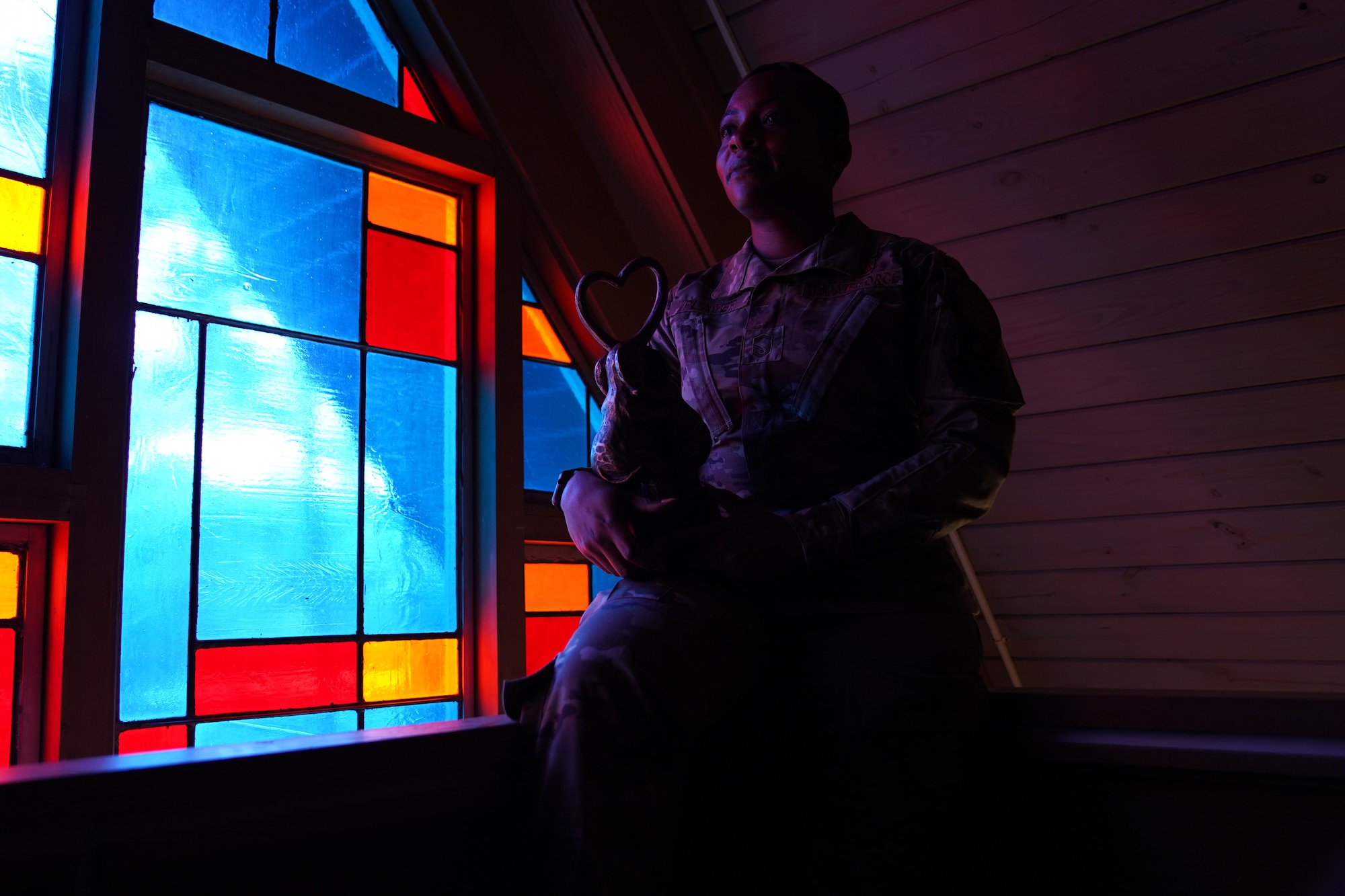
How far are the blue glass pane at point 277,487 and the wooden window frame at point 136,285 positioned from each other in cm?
25

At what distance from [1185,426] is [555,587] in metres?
1.66

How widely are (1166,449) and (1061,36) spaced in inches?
40.2

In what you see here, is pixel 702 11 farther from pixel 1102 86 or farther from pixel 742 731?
pixel 742 731

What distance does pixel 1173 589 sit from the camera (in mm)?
2760

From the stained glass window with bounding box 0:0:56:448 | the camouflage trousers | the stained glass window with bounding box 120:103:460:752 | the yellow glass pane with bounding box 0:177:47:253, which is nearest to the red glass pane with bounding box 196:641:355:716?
the stained glass window with bounding box 120:103:460:752

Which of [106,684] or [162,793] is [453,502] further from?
[162,793]

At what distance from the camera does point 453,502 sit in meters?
2.69

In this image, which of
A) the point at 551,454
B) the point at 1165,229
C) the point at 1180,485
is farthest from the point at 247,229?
the point at 1180,485

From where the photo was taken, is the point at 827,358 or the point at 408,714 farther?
the point at 408,714

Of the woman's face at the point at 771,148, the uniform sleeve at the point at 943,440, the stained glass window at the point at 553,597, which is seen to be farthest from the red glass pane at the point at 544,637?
the uniform sleeve at the point at 943,440

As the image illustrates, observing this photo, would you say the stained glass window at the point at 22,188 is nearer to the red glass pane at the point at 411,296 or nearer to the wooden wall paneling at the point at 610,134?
the red glass pane at the point at 411,296

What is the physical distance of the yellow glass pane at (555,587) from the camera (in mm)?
2805

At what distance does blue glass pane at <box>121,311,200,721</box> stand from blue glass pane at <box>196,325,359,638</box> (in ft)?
0.14

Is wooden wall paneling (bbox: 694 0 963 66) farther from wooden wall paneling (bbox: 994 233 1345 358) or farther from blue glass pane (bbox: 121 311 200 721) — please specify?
blue glass pane (bbox: 121 311 200 721)
